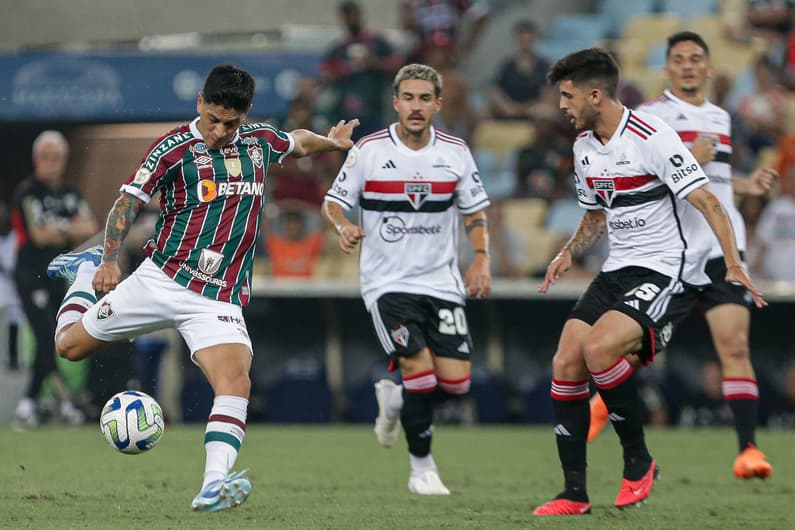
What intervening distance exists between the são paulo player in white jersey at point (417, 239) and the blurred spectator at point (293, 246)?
5.83m

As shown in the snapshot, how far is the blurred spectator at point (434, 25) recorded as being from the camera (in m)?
16.0

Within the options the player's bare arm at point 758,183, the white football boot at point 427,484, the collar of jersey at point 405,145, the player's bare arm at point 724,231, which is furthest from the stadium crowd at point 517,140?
the player's bare arm at point 724,231

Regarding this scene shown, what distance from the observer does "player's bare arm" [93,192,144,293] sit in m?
6.99

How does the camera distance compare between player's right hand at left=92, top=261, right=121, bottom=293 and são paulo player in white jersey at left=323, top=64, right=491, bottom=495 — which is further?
são paulo player in white jersey at left=323, top=64, right=491, bottom=495

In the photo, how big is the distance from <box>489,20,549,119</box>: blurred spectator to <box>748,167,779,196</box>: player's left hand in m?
7.72

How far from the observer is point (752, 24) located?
1788 centimetres

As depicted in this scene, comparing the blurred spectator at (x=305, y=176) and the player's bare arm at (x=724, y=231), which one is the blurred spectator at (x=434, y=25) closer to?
the blurred spectator at (x=305, y=176)

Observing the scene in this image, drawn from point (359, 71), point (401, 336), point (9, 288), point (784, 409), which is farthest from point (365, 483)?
point (9, 288)

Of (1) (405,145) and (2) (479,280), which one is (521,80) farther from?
(2) (479,280)

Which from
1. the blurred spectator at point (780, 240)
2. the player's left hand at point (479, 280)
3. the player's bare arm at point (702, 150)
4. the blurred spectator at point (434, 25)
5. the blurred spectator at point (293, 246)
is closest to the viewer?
the player's left hand at point (479, 280)

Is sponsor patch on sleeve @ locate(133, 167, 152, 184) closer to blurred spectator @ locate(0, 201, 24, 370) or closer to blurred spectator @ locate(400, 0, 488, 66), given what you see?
blurred spectator @ locate(0, 201, 24, 370)

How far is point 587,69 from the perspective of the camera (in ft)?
23.1

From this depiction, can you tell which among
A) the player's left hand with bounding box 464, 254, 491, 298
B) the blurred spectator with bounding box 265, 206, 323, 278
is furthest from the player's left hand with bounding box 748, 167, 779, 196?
the blurred spectator with bounding box 265, 206, 323, 278

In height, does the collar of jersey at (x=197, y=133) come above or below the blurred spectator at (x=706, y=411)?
above
